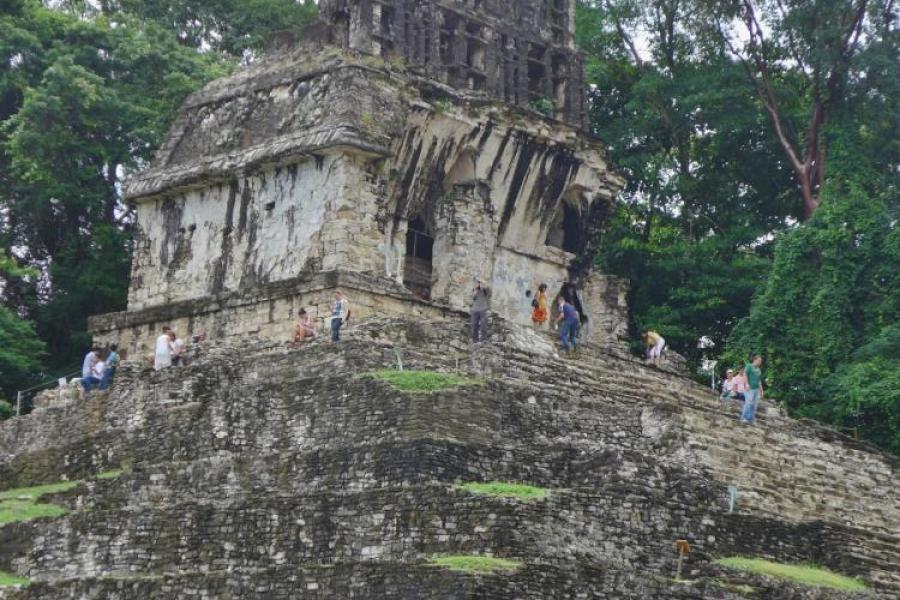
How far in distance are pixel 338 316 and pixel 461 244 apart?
6.51 m

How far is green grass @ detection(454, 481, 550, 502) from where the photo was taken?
36.1 m

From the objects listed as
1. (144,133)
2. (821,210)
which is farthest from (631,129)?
(144,133)

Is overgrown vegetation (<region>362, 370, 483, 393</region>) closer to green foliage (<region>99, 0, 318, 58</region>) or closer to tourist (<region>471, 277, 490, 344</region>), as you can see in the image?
tourist (<region>471, 277, 490, 344</region>)

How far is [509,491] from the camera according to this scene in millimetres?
36344

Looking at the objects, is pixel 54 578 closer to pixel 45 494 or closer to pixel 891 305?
pixel 45 494

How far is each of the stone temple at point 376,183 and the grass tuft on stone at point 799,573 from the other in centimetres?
1095

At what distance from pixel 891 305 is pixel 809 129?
6635 millimetres

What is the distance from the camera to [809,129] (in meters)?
55.7

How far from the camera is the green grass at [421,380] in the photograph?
3912cm

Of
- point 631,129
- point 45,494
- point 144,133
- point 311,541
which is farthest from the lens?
point 631,129

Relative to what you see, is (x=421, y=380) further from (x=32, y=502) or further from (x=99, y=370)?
(x=99, y=370)

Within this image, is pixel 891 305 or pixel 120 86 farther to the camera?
pixel 120 86

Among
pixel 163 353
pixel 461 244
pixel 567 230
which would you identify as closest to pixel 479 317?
pixel 461 244

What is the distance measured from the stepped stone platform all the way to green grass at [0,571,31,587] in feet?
0.80
